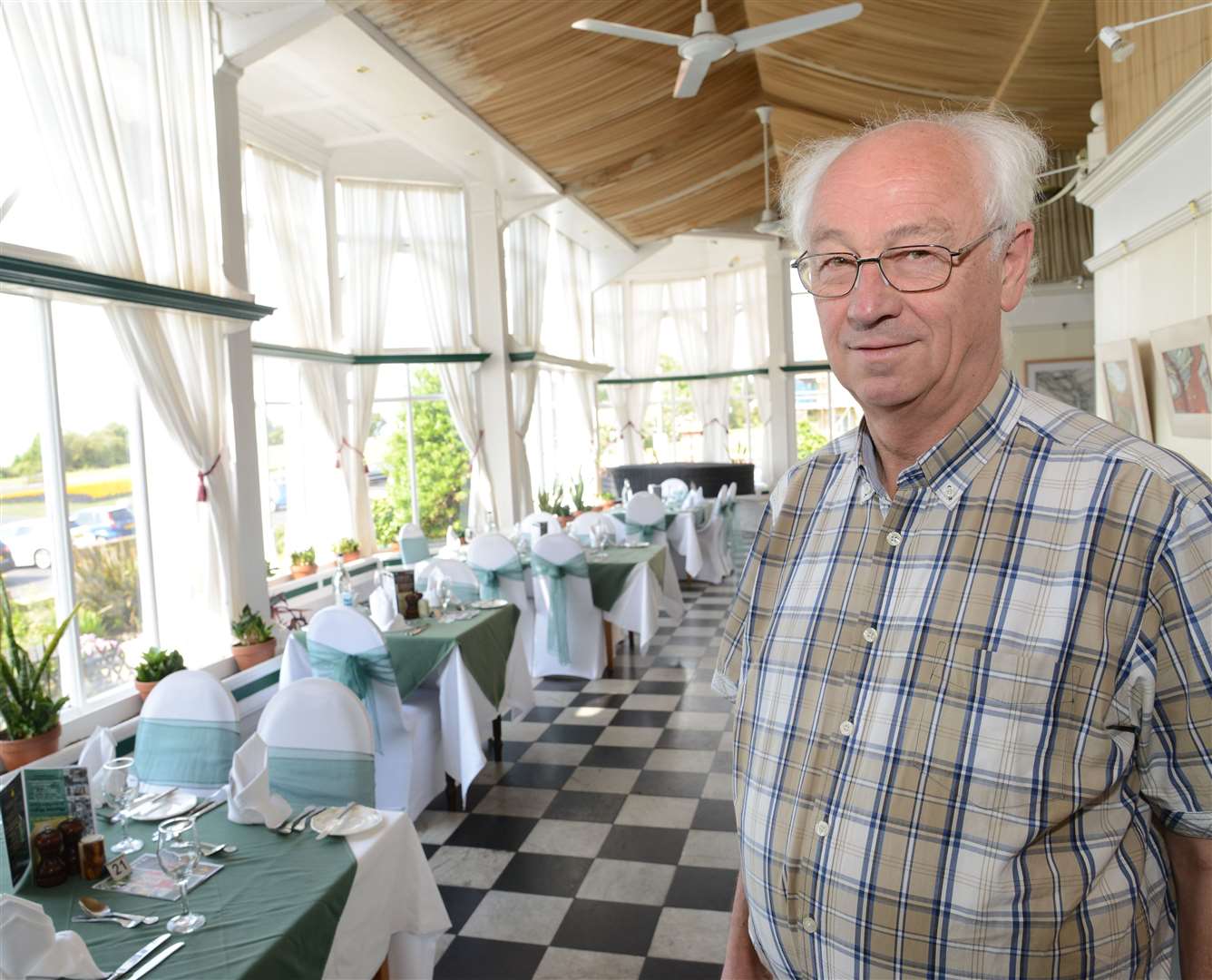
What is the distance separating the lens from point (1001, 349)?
3.81 feet

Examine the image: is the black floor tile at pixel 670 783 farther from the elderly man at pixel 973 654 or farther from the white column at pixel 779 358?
the white column at pixel 779 358

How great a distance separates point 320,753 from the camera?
2.88 metres

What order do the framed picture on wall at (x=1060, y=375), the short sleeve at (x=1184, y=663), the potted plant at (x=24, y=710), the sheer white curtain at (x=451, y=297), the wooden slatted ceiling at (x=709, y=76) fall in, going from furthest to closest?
the framed picture on wall at (x=1060, y=375) → the sheer white curtain at (x=451, y=297) → the wooden slatted ceiling at (x=709, y=76) → the potted plant at (x=24, y=710) → the short sleeve at (x=1184, y=663)

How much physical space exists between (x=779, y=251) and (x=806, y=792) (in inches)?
592

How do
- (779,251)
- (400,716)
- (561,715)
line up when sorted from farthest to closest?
(779,251)
(561,715)
(400,716)

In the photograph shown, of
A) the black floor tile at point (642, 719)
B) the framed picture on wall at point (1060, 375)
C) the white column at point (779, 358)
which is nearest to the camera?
the black floor tile at point (642, 719)

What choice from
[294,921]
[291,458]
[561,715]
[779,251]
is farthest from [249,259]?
[779,251]

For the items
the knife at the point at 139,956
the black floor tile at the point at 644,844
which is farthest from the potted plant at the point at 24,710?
the black floor tile at the point at 644,844

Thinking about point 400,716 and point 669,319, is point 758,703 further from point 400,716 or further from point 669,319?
point 669,319

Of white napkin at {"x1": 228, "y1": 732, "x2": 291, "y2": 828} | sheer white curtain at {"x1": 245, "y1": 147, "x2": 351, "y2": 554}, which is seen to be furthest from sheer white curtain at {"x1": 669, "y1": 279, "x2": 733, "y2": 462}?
white napkin at {"x1": 228, "y1": 732, "x2": 291, "y2": 828}

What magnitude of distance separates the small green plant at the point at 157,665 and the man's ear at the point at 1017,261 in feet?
14.6

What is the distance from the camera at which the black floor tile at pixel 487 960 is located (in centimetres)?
304

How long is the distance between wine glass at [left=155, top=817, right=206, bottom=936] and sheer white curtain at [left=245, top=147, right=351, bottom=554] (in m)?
6.47

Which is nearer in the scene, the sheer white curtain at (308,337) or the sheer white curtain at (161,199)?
the sheer white curtain at (161,199)
